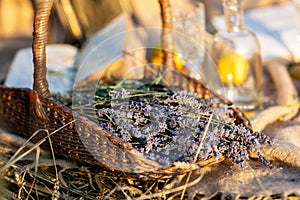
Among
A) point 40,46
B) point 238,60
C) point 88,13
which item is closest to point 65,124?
point 40,46

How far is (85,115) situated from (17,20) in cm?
128

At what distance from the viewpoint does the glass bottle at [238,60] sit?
1257 mm

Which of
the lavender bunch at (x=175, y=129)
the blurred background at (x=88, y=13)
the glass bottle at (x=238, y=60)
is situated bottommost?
the lavender bunch at (x=175, y=129)

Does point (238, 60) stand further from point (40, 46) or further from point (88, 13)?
point (88, 13)

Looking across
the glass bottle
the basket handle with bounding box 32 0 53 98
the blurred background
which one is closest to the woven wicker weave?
the basket handle with bounding box 32 0 53 98

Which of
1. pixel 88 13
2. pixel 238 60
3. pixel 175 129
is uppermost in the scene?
pixel 88 13

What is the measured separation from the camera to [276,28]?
61.6 inches

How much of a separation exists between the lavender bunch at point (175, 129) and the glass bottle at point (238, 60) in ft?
1.20

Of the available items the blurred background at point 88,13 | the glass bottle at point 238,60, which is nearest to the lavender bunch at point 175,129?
the glass bottle at point 238,60

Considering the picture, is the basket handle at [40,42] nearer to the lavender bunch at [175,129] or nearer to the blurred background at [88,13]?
the lavender bunch at [175,129]

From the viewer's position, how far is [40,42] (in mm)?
893

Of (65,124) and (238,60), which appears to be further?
(238,60)

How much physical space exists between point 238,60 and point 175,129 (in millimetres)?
476

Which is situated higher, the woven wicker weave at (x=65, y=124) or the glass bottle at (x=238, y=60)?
the glass bottle at (x=238, y=60)
